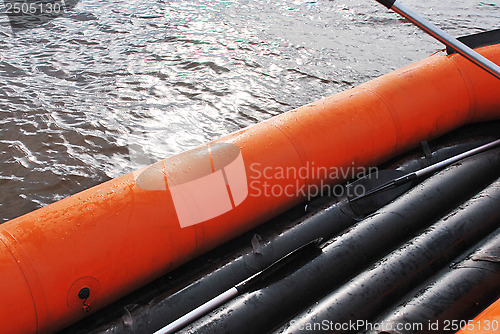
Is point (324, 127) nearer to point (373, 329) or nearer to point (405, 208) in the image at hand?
point (405, 208)

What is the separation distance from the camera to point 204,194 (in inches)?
83.0

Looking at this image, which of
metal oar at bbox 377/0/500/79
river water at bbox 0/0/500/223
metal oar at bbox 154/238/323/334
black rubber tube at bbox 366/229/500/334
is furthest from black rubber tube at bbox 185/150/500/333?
river water at bbox 0/0/500/223

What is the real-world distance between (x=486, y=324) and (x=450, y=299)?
293 mm

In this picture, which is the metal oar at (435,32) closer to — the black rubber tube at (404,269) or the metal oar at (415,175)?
the metal oar at (415,175)

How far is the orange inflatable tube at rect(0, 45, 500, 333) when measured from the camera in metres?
1.79

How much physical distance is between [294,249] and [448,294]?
0.72m

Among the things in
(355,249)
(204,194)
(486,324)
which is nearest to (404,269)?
(355,249)

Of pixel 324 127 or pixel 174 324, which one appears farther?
pixel 324 127

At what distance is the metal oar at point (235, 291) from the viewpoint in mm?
1748

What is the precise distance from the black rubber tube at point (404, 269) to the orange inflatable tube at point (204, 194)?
62 centimetres

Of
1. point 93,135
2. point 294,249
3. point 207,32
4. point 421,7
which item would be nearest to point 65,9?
point 207,32

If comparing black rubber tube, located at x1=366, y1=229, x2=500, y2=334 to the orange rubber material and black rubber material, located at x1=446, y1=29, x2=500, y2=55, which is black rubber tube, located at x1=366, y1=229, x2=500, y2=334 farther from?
black rubber material, located at x1=446, y1=29, x2=500, y2=55

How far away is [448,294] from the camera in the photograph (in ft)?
5.70

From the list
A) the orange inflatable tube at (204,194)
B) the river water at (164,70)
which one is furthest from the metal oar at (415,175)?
the river water at (164,70)
